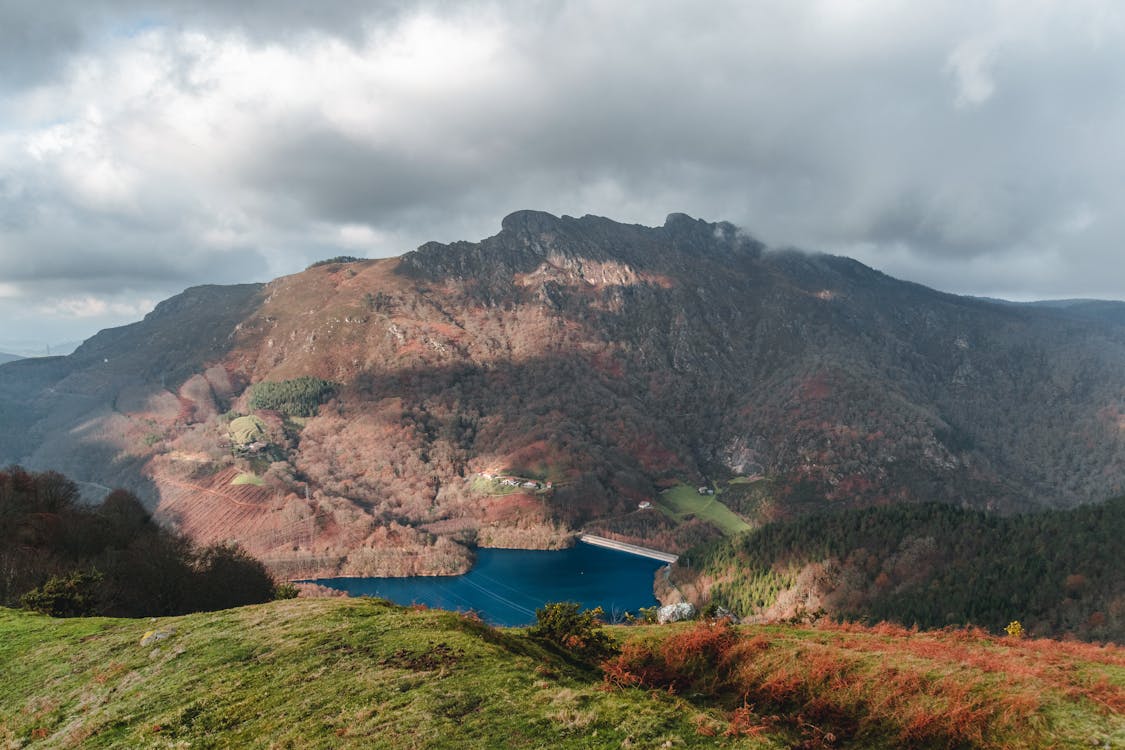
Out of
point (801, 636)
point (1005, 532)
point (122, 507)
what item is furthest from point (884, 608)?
point (122, 507)

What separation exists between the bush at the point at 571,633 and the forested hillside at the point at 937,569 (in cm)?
7255

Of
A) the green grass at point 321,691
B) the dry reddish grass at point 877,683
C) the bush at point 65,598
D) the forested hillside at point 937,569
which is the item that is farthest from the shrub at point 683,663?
the forested hillside at point 937,569

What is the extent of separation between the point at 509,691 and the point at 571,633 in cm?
1103

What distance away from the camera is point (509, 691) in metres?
19.4

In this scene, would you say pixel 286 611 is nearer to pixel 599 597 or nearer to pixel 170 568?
pixel 170 568

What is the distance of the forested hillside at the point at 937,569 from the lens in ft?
309

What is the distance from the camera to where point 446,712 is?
17797 mm

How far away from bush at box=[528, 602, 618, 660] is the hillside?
1655 mm

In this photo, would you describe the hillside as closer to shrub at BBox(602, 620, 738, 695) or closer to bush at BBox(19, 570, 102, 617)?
shrub at BBox(602, 620, 738, 695)

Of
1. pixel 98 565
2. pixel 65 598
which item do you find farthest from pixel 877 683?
pixel 98 565

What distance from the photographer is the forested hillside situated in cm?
9431

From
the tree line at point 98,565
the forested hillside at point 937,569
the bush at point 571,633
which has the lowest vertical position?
the forested hillside at point 937,569

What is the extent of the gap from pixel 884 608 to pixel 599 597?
90.6m

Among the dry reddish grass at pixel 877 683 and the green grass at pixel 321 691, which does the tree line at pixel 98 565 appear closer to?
the green grass at pixel 321 691
